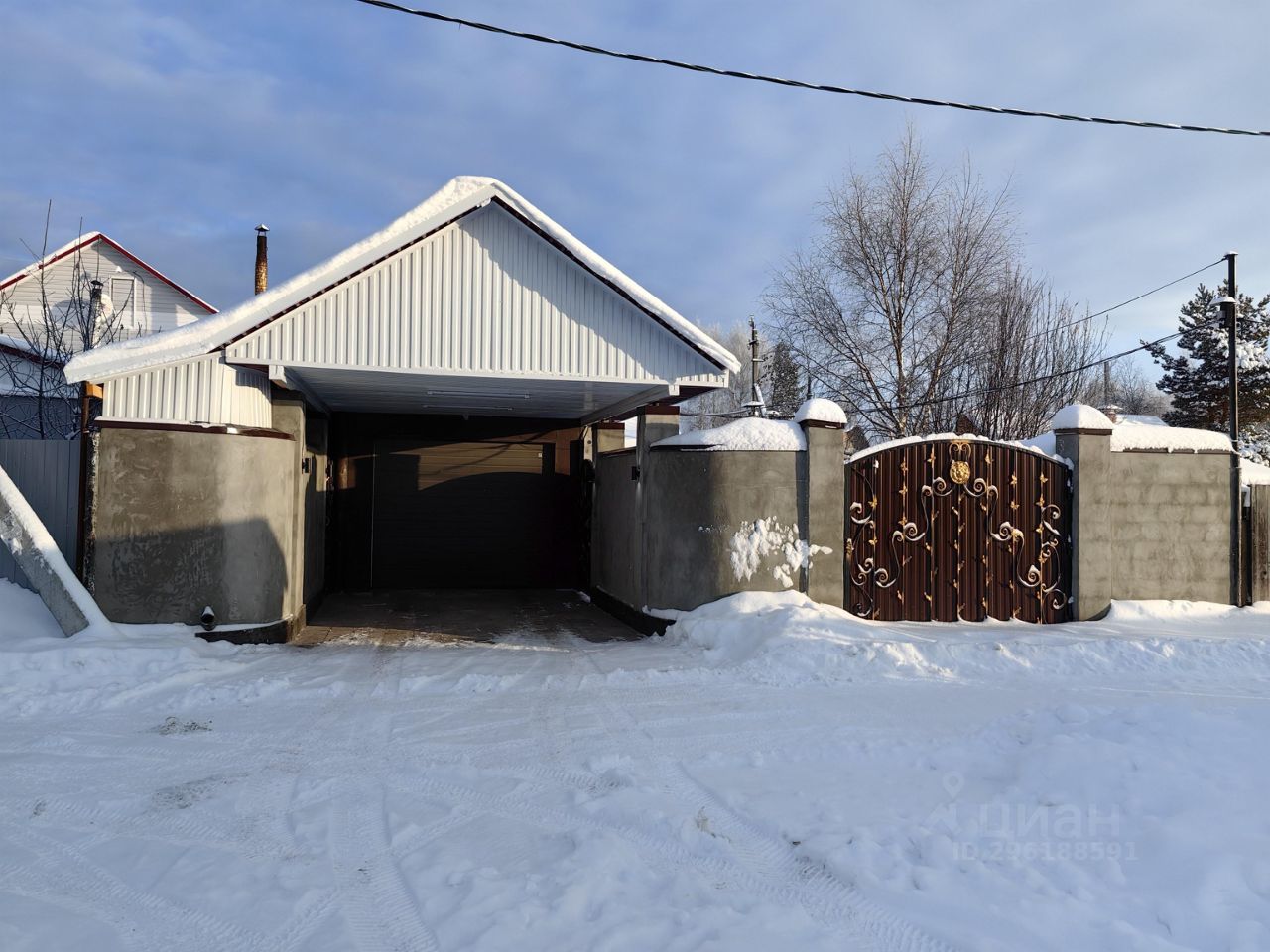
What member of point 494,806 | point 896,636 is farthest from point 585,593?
point 494,806

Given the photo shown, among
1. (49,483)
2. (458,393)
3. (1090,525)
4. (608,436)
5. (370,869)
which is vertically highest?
(458,393)

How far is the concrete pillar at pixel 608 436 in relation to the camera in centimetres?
1475

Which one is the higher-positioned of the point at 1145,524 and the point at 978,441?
the point at 978,441

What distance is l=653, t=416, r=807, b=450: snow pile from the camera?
10.3 m

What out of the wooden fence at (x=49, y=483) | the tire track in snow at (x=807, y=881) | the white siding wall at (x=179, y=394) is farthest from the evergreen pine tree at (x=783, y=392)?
the tire track in snow at (x=807, y=881)

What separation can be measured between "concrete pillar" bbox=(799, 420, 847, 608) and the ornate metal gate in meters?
0.23

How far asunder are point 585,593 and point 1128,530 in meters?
8.59

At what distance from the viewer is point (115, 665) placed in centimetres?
767

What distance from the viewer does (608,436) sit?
14.8 m

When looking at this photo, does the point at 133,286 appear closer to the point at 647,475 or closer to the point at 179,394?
the point at 179,394

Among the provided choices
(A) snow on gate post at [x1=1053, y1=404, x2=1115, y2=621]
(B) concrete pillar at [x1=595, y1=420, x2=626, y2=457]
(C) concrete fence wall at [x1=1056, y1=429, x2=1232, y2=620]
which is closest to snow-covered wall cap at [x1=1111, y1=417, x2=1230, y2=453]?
(C) concrete fence wall at [x1=1056, y1=429, x2=1232, y2=620]

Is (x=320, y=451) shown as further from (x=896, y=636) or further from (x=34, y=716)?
(x=896, y=636)

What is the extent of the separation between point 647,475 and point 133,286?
80.5 feet

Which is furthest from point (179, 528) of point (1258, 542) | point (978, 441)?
point (1258, 542)
